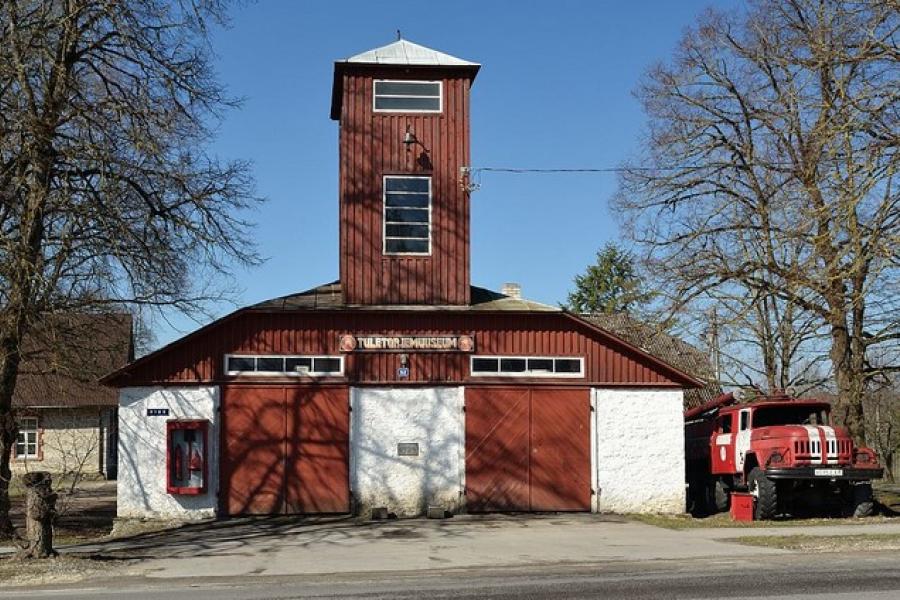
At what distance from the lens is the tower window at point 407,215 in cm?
2431

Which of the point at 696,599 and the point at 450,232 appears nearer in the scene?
the point at 696,599

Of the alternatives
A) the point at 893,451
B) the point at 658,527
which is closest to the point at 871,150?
the point at 658,527

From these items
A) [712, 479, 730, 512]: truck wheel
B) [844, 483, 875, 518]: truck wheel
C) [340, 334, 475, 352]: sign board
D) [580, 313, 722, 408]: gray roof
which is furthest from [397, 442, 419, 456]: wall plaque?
[580, 313, 722, 408]: gray roof

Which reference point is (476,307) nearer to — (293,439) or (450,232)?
(450,232)

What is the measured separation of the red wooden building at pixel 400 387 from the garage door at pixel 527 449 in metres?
0.03

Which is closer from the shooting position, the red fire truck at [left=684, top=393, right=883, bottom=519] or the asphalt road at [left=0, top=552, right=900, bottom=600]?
the asphalt road at [left=0, top=552, right=900, bottom=600]

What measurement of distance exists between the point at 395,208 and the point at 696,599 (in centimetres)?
1460

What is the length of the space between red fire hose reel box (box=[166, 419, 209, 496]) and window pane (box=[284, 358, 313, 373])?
2.12 metres

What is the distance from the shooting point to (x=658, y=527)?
68.2 ft

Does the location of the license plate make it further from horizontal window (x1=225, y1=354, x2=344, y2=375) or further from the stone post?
the stone post

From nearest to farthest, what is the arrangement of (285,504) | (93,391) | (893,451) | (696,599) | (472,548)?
1. (696,599)
2. (472,548)
3. (285,504)
4. (93,391)
5. (893,451)

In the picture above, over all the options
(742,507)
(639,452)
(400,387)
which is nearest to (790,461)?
(742,507)

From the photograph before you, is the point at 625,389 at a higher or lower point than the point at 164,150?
lower

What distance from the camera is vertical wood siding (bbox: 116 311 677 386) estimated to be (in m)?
23.2
